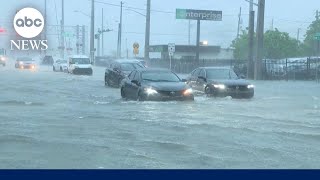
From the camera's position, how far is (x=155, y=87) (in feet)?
66.4

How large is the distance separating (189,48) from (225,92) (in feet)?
165

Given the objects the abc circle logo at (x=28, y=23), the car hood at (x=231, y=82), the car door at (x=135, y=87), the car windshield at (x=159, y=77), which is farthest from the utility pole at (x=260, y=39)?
the abc circle logo at (x=28, y=23)

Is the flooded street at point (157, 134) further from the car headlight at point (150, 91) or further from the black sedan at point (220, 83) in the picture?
the black sedan at point (220, 83)

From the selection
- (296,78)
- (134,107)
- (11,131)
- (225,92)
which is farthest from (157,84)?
(296,78)

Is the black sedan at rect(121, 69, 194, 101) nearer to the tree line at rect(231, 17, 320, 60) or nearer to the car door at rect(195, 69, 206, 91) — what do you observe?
the car door at rect(195, 69, 206, 91)

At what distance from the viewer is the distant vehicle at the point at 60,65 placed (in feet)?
179

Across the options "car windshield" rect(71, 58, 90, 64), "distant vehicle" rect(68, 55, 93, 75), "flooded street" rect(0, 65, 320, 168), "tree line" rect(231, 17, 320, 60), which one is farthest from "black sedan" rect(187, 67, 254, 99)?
"tree line" rect(231, 17, 320, 60)

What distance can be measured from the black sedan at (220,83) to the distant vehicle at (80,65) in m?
23.5

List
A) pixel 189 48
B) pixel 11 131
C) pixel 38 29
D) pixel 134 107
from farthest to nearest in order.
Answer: pixel 189 48, pixel 134 107, pixel 11 131, pixel 38 29

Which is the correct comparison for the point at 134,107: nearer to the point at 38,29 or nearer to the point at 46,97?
the point at 46,97

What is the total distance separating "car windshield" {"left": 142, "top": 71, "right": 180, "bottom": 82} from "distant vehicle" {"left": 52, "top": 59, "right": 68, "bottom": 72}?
107 feet

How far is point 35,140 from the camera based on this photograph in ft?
37.6

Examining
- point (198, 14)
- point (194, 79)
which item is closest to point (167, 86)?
point (194, 79)

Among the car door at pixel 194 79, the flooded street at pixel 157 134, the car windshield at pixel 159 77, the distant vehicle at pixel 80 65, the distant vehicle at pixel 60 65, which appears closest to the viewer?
the flooded street at pixel 157 134
